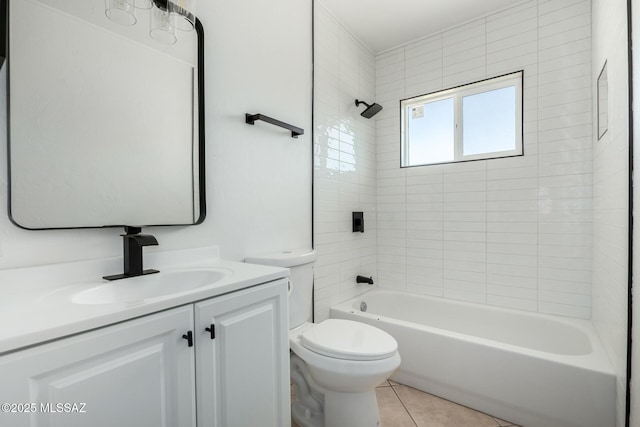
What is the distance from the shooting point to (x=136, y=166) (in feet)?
3.97

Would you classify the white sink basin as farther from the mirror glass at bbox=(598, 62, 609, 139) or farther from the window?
the window

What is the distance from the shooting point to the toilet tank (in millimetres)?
1569

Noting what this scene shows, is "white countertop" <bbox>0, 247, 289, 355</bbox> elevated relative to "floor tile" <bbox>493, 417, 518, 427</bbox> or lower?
elevated

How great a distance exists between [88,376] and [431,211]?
245cm

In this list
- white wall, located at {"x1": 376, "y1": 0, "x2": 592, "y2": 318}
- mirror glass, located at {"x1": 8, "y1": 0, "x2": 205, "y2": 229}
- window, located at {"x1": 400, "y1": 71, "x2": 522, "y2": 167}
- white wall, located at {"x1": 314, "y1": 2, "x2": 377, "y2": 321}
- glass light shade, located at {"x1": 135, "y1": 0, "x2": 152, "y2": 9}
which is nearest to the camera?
mirror glass, located at {"x1": 8, "y1": 0, "x2": 205, "y2": 229}

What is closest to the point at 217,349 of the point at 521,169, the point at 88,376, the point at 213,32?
the point at 88,376

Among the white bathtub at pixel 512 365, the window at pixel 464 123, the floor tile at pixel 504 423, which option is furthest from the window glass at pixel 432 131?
the floor tile at pixel 504 423

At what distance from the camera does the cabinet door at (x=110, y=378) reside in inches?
22.3

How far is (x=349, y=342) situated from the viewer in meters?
1.44

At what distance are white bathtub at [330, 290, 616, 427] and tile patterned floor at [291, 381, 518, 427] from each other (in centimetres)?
5

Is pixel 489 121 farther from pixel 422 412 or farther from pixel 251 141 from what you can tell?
pixel 422 412

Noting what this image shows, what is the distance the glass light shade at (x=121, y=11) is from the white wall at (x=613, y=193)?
190cm

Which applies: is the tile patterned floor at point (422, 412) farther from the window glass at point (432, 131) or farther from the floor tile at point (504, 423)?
the window glass at point (432, 131)

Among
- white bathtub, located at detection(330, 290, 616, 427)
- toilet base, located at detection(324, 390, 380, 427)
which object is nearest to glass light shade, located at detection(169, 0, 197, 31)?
toilet base, located at detection(324, 390, 380, 427)
